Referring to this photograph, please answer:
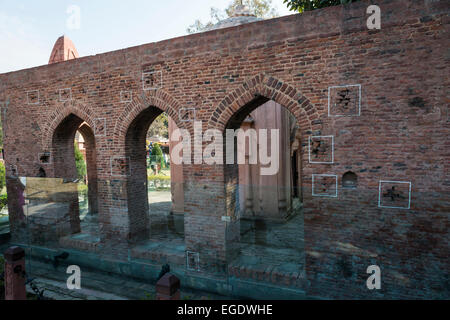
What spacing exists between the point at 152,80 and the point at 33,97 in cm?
384

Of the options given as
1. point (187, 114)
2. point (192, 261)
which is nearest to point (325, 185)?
point (187, 114)

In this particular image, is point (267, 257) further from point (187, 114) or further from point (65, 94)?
point (65, 94)

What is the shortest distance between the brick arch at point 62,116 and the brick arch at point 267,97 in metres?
3.22

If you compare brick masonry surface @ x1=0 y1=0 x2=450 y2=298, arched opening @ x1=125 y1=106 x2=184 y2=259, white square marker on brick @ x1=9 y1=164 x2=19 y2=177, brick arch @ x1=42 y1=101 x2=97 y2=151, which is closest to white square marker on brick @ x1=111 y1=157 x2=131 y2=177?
arched opening @ x1=125 y1=106 x2=184 y2=259

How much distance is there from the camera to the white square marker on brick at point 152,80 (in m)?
6.32

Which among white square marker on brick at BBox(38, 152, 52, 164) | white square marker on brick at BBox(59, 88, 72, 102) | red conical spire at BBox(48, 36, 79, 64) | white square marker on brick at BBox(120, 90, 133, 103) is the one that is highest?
red conical spire at BBox(48, 36, 79, 64)

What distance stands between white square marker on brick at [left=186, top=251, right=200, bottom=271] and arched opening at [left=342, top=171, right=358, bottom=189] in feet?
10.5

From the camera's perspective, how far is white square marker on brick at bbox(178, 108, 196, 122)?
238 inches

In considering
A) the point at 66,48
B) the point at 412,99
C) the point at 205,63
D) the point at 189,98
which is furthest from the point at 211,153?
the point at 66,48

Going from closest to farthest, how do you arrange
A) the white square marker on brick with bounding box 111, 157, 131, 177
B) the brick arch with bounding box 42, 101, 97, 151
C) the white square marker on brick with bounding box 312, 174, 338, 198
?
the white square marker on brick with bounding box 312, 174, 338, 198
the white square marker on brick with bounding box 111, 157, 131, 177
the brick arch with bounding box 42, 101, 97, 151

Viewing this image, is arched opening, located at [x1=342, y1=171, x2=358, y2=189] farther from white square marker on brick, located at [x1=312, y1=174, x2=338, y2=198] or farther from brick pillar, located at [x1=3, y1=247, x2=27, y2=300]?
brick pillar, located at [x1=3, y1=247, x2=27, y2=300]

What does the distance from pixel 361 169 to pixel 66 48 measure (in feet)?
41.3

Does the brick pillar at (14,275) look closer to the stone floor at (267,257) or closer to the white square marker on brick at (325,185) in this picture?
the stone floor at (267,257)

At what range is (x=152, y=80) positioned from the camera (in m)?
6.40
